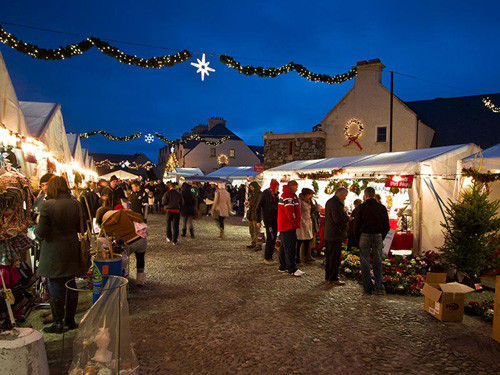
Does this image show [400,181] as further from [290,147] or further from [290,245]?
[290,147]

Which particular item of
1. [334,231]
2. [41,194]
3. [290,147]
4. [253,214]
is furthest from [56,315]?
[290,147]

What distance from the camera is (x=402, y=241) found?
28.4ft

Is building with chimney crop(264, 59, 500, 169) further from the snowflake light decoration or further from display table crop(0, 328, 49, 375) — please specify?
display table crop(0, 328, 49, 375)

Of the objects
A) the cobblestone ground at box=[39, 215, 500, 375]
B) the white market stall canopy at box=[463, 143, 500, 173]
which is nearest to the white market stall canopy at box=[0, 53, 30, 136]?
the cobblestone ground at box=[39, 215, 500, 375]

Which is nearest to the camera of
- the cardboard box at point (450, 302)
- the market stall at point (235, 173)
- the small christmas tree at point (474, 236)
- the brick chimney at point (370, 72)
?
the cardboard box at point (450, 302)

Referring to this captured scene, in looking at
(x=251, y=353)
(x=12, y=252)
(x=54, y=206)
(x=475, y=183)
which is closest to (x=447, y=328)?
(x=251, y=353)

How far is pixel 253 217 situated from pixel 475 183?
537 centimetres

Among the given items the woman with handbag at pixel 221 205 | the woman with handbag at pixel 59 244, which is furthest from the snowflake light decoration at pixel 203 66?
the woman with handbag at pixel 59 244

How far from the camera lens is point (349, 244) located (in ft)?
30.1

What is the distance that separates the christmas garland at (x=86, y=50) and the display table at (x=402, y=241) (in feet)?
24.4

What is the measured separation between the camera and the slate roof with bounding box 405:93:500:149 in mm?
19797

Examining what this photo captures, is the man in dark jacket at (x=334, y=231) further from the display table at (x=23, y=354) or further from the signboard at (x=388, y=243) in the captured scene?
the display table at (x=23, y=354)

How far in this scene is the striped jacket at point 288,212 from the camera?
6996 millimetres

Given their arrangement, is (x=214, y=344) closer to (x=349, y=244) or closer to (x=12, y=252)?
(x=12, y=252)
